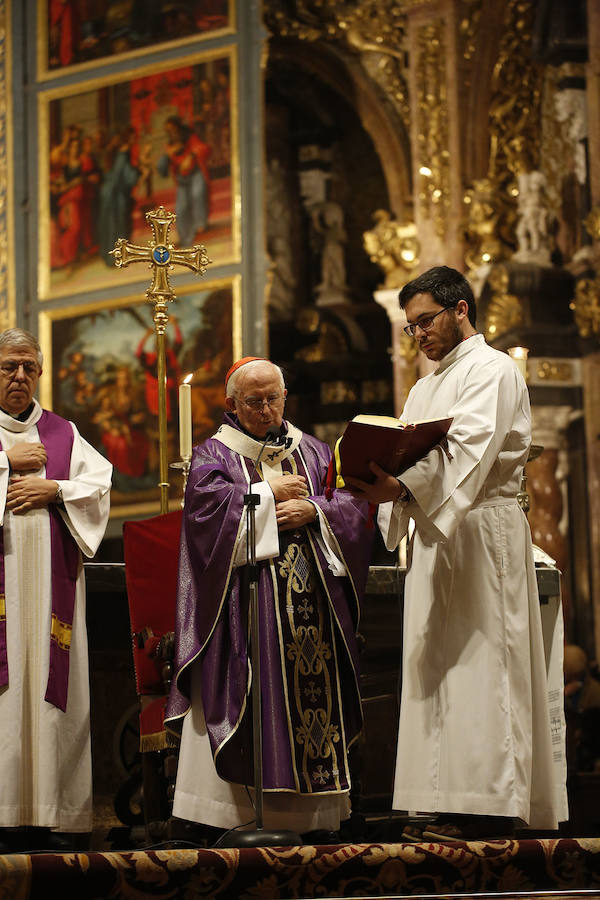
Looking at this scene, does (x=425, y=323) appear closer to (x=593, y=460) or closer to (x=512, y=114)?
(x=593, y=460)

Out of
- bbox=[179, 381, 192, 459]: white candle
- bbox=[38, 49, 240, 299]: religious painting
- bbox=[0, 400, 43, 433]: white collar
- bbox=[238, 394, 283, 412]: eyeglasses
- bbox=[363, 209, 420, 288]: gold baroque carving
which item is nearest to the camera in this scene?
bbox=[238, 394, 283, 412]: eyeglasses

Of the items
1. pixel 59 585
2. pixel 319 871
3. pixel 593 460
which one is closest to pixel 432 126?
pixel 593 460

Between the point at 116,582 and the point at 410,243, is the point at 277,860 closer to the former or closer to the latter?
the point at 116,582

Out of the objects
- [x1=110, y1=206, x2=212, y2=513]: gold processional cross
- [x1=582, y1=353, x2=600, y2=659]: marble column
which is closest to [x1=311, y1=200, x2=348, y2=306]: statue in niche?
[x1=582, y1=353, x2=600, y2=659]: marble column

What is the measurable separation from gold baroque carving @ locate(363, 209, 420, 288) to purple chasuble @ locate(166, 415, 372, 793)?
22.6 feet

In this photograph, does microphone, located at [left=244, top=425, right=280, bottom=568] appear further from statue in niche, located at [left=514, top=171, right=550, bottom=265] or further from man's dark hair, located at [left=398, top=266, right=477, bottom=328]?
statue in niche, located at [left=514, top=171, right=550, bottom=265]

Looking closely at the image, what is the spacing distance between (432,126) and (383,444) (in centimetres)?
751

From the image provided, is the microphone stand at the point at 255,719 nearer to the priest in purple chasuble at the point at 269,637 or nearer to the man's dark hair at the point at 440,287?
the priest in purple chasuble at the point at 269,637

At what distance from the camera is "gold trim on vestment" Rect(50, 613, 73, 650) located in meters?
5.16

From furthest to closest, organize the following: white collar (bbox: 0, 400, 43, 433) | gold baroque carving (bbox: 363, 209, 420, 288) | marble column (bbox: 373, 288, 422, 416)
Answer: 1. gold baroque carving (bbox: 363, 209, 420, 288)
2. marble column (bbox: 373, 288, 422, 416)
3. white collar (bbox: 0, 400, 43, 433)

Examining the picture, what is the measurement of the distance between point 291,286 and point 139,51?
12.0ft

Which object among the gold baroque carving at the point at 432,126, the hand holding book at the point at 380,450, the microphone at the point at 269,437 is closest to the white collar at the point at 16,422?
the microphone at the point at 269,437

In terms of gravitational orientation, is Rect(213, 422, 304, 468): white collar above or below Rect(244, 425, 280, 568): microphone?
above

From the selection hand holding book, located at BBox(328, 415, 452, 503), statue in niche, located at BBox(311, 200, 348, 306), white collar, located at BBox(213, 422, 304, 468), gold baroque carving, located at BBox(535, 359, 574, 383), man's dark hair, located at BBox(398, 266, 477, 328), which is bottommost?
hand holding book, located at BBox(328, 415, 452, 503)
